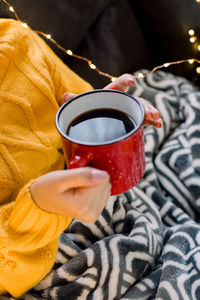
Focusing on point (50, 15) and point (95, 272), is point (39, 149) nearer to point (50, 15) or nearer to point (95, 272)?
point (95, 272)

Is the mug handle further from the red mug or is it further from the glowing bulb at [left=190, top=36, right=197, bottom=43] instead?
the glowing bulb at [left=190, top=36, right=197, bottom=43]

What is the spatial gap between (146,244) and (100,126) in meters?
0.37

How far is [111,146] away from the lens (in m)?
0.54

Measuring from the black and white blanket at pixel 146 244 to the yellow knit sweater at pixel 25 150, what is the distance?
0.07 meters

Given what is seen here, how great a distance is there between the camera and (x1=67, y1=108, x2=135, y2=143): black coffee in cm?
61

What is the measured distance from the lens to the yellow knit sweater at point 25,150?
69 cm

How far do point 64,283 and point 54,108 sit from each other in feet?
1.32

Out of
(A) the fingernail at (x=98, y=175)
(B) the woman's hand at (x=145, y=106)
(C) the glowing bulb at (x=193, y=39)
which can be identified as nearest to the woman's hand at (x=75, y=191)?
(A) the fingernail at (x=98, y=175)

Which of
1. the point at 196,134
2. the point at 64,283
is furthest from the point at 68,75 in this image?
the point at 64,283

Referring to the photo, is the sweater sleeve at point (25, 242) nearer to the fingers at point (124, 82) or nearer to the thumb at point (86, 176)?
the thumb at point (86, 176)

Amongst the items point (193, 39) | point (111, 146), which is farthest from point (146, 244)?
point (193, 39)

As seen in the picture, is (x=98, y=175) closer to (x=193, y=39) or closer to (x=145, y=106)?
(x=145, y=106)

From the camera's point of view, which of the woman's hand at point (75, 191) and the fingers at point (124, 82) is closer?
the woman's hand at point (75, 191)

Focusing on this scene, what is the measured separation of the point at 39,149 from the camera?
2.67 ft
